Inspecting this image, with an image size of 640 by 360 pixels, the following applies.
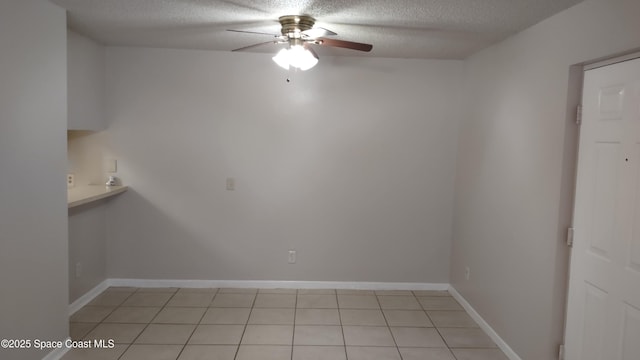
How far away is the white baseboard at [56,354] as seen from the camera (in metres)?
2.68

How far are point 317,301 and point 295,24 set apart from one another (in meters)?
2.41

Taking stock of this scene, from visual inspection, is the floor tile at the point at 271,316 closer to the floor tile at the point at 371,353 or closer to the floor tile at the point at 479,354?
the floor tile at the point at 371,353

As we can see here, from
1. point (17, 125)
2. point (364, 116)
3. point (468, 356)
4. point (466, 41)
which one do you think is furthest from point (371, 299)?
point (17, 125)

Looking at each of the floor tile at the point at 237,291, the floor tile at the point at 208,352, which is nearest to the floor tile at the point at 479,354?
the floor tile at the point at 208,352

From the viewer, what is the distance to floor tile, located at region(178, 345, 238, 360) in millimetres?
2873

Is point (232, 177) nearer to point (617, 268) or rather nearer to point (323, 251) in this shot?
point (323, 251)

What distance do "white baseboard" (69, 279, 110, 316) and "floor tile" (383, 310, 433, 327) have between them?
8.53 feet

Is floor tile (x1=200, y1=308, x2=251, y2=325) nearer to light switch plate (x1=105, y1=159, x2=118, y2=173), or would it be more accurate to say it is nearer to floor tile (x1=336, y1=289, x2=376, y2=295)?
floor tile (x1=336, y1=289, x2=376, y2=295)

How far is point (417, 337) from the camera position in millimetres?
3248

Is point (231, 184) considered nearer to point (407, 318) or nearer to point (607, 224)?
point (407, 318)

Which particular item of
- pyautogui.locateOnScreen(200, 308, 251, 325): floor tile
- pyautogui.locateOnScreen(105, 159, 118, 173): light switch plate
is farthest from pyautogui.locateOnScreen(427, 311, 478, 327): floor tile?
pyautogui.locateOnScreen(105, 159, 118, 173): light switch plate

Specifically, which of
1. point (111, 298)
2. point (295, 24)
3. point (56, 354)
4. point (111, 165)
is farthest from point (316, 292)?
point (295, 24)

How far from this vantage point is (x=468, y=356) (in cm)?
299

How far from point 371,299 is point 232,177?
1751 millimetres
